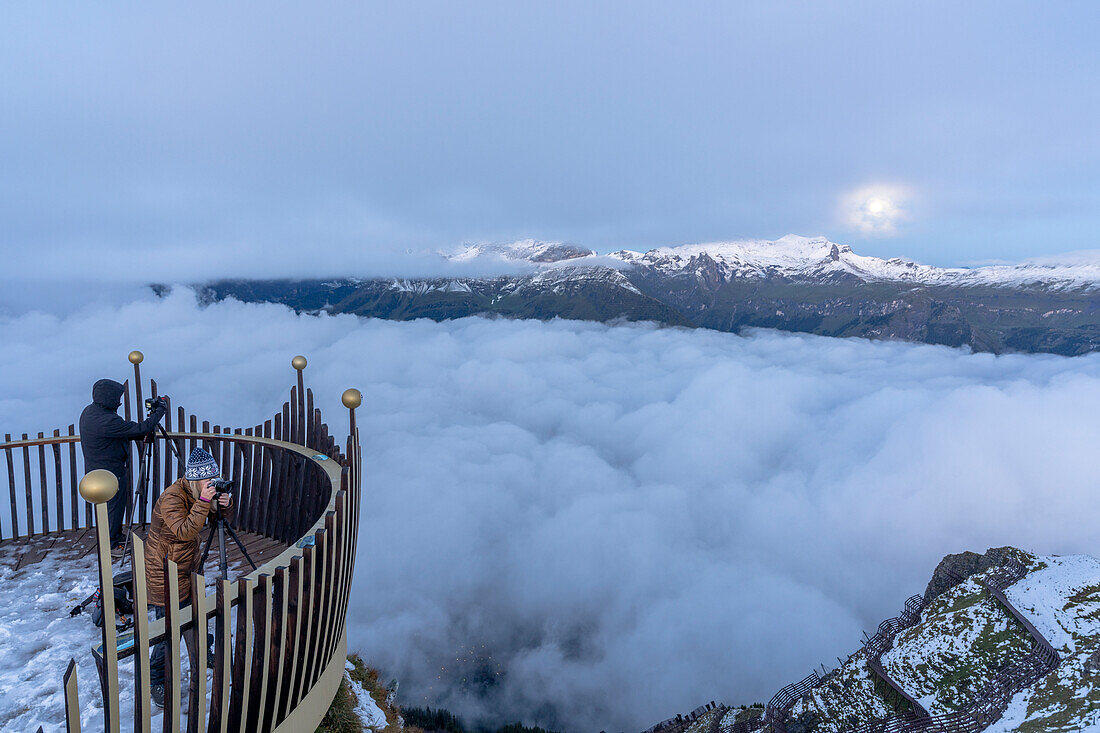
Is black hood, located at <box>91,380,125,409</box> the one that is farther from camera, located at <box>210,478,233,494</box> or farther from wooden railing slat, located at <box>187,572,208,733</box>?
wooden railing slat, located at <box>187,572,208,733</box>

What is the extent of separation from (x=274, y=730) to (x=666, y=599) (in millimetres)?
213835

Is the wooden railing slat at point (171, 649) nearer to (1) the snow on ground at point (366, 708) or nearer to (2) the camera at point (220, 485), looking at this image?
(2) the camera at point (220, 485)

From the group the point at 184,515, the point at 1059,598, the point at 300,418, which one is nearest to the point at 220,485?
the point at 184,515

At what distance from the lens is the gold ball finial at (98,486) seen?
2.83m

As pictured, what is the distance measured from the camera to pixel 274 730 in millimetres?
4840

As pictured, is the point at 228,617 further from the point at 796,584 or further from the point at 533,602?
the point at 796,584

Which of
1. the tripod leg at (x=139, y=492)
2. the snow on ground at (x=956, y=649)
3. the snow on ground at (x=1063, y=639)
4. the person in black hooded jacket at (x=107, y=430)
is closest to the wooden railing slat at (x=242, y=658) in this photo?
the tripod leg at (x=139, y=492)

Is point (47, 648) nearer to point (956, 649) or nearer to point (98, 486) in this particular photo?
point (98, 486)

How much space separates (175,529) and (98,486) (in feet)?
7.62

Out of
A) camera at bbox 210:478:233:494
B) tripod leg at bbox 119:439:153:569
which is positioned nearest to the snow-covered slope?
camera at bbox 210:478:233:494

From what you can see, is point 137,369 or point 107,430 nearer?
point 107,430

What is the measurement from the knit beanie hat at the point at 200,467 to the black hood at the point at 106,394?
355cm

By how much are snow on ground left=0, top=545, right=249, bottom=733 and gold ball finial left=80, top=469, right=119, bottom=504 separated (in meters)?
3.63

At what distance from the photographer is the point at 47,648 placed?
19.4ft
